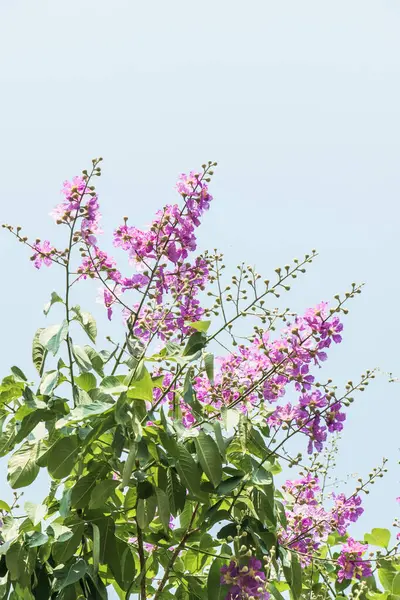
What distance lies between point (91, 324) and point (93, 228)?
1.12ft

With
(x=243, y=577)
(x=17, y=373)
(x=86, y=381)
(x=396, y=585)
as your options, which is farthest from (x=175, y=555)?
(x=396, y=585)

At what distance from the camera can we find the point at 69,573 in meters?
1.93

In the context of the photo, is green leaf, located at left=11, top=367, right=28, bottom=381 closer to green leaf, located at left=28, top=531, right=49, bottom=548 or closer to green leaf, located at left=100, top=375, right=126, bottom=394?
green leaf, located at left=100, top=375, right=126, bottom=394

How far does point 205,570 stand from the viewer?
8.21ft

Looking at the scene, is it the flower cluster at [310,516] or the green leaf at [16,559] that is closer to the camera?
the green leaf at [16,559]

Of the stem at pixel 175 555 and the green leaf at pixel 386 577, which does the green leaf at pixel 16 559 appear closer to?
the stem at pixel 175 555

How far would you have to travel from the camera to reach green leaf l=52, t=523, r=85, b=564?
1.98 m

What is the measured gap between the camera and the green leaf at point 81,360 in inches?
82.0

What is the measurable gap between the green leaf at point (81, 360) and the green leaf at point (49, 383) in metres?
0.06

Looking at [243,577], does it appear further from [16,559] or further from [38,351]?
[38,351]

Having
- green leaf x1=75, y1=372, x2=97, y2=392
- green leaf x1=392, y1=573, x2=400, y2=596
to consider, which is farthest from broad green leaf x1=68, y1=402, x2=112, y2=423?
green leaf x1=392, y1=573, x2=400, y2=596

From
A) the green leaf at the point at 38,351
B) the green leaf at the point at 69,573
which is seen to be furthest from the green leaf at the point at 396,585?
the green leaf at the point at 38,351

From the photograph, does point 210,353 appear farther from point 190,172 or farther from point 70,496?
point 190,172

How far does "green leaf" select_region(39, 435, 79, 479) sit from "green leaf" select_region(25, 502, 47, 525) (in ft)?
0.36
